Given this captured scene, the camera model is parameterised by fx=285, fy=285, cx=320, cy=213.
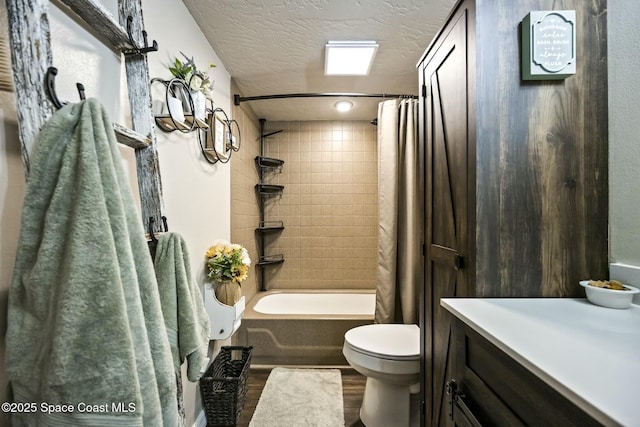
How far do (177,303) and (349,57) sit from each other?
72.4 inches

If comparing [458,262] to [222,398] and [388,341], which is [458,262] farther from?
[222,398]

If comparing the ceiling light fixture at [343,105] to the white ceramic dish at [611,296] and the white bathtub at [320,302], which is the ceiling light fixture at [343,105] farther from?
the white ceramic dish at [611,296]

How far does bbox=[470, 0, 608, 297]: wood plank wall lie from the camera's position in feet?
3.07

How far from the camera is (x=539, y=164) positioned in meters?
0.95

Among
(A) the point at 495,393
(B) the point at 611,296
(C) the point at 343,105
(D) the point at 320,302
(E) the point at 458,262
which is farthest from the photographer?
(D) the point at 320,302

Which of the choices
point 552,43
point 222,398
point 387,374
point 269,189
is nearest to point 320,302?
point 269,189

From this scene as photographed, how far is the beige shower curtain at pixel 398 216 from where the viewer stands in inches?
83.7

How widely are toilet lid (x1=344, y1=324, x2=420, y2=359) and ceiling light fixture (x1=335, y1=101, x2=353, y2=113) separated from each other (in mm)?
2039

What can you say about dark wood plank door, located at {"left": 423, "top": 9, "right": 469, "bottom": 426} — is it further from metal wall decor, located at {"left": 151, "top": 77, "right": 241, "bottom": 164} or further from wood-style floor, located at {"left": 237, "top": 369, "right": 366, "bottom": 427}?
metal wall decor, located at {"left": 151, "top": 77, "right": 241, "bottom": 164}

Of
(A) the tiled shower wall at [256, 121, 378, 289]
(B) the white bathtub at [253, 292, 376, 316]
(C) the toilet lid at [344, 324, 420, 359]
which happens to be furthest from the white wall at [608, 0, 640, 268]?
(A) the tiled shower wall at [256, 121, 378, 289]

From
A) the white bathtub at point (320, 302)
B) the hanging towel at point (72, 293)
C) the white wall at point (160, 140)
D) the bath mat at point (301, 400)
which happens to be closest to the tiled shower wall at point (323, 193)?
the white bathtub at point (320, 302)

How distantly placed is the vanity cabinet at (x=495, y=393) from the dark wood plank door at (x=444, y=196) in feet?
0.55

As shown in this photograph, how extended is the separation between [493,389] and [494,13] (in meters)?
1.13

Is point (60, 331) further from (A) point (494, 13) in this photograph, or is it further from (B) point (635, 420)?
(A) point (494, 13)
